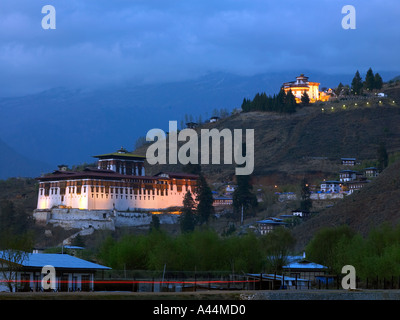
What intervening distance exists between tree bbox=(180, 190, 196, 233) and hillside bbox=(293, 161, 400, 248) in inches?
909

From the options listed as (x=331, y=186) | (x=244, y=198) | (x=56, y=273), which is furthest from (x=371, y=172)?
(x=56, y=273)

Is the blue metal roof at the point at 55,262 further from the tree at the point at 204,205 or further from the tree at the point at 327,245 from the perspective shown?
the tree at the point at 204,205

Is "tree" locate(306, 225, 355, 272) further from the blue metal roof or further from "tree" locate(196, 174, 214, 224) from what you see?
"tree" locate(196, 174, 214, 224)

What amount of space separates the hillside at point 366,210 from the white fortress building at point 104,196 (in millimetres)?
36549

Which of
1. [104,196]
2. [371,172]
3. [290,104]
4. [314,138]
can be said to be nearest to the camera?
[104,196]

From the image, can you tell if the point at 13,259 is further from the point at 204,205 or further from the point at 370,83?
the point at 370,83

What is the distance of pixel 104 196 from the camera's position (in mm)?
141875

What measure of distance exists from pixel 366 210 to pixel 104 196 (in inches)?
2019

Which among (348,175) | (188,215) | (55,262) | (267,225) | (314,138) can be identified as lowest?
(55,262)

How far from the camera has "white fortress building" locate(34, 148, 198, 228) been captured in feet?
449

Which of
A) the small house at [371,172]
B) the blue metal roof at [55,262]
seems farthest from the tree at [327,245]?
the small house at [371,172]

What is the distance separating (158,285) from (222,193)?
10603 cm

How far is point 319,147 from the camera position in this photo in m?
177
